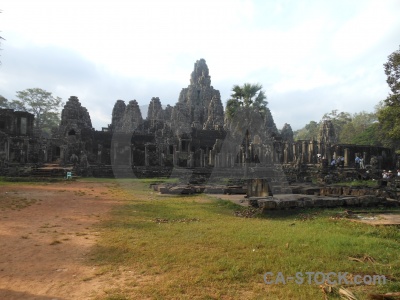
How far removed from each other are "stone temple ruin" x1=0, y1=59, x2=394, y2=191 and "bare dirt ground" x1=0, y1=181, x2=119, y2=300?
52.8ft

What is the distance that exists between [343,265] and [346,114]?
79427 millimetres

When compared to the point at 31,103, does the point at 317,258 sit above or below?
below

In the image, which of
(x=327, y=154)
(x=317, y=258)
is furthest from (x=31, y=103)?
(x=317, y=258)

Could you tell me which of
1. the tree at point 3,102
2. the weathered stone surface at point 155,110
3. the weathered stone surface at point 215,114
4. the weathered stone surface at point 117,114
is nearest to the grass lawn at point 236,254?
the weathered stone surface at point 117,114

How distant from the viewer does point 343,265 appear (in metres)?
4.59

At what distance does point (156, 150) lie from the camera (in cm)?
3647

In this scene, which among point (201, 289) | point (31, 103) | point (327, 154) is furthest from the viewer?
point (31, 103)

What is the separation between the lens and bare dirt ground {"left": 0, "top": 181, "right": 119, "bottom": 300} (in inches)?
159

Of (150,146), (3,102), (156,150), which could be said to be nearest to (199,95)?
(150,146)

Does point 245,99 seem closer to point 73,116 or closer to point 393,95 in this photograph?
point 393,95

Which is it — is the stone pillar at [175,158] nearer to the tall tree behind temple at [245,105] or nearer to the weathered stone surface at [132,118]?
the tall tree behind temple at [245,105]

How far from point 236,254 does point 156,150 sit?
31.8 m

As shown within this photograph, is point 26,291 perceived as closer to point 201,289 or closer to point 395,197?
point 201,289

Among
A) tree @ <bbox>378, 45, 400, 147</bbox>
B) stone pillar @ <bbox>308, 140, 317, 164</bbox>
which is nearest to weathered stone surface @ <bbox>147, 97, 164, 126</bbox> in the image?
stone pillar @ <bbox>308, 140, 317, 164</bbox>
